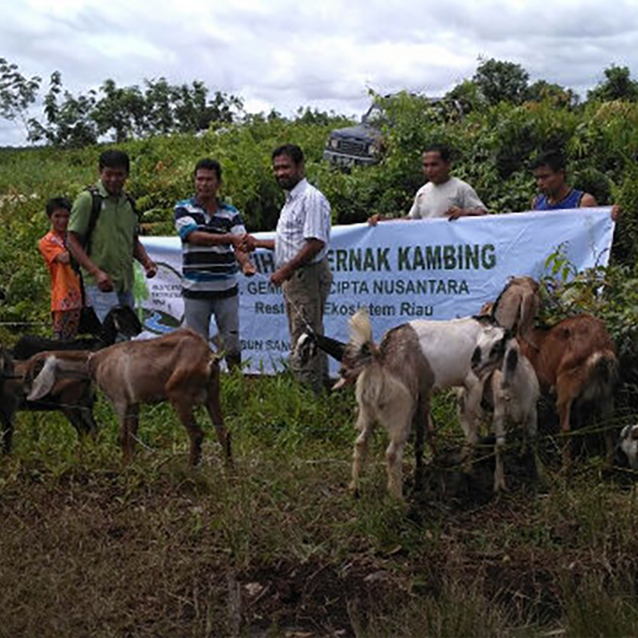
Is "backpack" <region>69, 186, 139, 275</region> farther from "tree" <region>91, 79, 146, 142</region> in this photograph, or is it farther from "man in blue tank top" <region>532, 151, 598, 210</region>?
"tree" <region>91, 79, 146, 142</region>

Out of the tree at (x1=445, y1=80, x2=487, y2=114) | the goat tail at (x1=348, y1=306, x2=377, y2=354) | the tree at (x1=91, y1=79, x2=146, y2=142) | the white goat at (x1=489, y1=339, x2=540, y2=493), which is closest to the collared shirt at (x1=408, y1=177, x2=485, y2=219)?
the white goat at (x1=489, y1=339, x2=540, y2=493)

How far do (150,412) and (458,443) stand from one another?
2.77 metres

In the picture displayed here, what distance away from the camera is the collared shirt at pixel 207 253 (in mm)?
8148

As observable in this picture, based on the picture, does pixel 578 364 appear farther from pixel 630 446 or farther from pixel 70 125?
pixel 70 125

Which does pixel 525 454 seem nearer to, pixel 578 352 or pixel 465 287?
pixel 578 352

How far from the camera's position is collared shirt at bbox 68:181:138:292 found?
772 cm

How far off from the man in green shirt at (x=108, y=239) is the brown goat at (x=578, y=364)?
127 inches

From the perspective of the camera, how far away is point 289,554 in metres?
5.16

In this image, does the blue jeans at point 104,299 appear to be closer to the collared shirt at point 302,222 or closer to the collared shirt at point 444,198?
the collared shirt at point 302,222

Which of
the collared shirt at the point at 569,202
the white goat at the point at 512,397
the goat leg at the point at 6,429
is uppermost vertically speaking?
the collared shirt at the point at 569,202

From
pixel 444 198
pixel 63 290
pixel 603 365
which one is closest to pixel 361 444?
pixel 603 365

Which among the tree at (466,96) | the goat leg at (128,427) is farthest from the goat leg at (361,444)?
the tree at (466,96)

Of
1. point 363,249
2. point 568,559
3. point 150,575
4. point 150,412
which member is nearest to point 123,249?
point 150,412

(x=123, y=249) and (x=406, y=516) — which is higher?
(x=123, y=249)
